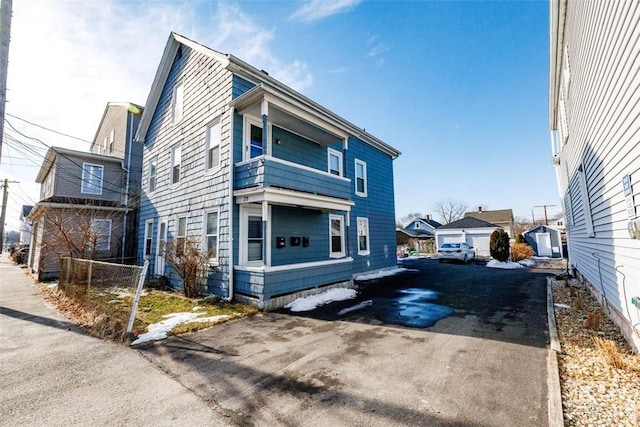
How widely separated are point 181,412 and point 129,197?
17.7 m

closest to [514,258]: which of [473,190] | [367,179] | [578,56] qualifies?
[367,179]

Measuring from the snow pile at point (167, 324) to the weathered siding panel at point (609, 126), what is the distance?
25.5 ft

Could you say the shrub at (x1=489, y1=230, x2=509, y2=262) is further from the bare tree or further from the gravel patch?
the bare tree

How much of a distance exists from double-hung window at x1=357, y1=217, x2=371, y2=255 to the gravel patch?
8740 millimetres

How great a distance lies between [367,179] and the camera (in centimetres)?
1498

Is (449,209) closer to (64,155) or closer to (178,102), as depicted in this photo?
(178,102)


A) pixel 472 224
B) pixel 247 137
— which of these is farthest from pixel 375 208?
pixel 472 224

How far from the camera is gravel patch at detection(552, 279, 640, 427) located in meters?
2.72

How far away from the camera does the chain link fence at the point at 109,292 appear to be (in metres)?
5.54

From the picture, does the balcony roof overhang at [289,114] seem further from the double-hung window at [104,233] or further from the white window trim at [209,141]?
the double-hung window at [104,233]

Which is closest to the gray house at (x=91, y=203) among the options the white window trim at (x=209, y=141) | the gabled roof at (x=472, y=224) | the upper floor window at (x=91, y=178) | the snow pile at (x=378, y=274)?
the upper floor window at (x=91, y=178)

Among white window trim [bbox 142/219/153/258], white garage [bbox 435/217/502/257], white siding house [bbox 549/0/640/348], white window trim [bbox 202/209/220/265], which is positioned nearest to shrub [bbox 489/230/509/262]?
white garage [bbox 435/217/502/257]

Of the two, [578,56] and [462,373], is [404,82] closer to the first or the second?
[578,56]

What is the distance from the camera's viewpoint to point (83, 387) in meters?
3.62
